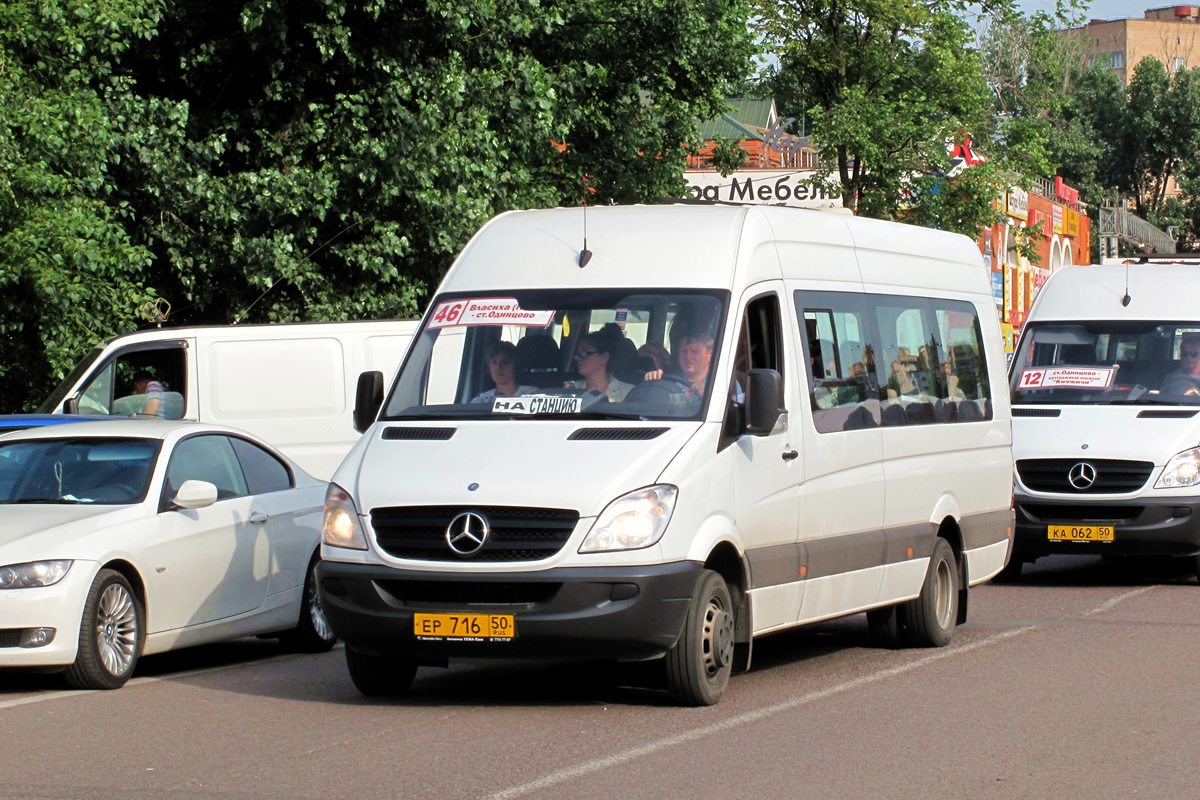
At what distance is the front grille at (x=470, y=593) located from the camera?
25.8ft

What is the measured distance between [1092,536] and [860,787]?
8639 millimetres

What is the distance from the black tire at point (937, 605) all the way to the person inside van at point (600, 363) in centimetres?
303

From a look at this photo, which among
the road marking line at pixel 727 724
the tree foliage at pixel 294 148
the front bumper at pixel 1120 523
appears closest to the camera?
the road marking line at pixel 727 724

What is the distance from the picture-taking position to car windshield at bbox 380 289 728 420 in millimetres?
8531

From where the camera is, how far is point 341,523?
8.27m

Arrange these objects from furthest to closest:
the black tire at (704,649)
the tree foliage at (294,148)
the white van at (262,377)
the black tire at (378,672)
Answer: the tree foliage at (294,148), the white van at (262,377), the black tire at (378,672), the black tire at (704,649)

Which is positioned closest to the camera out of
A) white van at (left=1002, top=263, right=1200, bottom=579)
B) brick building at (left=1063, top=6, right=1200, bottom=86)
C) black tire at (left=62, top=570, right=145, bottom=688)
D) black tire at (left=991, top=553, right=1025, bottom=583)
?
black tire at (left=62, top=570, right=145, bottom=688)

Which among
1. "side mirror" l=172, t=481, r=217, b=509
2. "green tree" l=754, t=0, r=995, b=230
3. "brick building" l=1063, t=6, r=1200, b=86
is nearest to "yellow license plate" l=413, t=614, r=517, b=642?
Result: "side mirror" l=172, t=481, r=217, b=509

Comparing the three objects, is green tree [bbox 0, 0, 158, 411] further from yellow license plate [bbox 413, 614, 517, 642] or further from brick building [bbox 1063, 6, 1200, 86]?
brick building [bbox 1063, 6, 1200, 86]

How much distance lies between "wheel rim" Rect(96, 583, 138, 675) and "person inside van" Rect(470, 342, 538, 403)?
7.23 ft

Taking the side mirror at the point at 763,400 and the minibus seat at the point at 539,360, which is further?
the minibus seat at the point at 539,360

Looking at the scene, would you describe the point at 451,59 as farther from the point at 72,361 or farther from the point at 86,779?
the point at 86,779

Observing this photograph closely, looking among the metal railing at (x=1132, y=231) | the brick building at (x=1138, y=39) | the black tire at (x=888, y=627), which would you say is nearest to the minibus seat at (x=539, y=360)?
the black tire at (x=888, y=627)

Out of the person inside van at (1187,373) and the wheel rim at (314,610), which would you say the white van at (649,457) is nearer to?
the wheel rim at (314,610)
